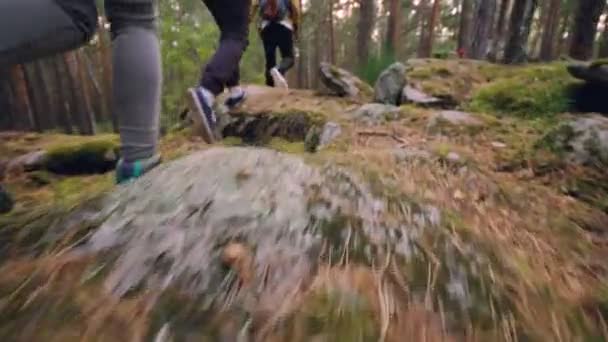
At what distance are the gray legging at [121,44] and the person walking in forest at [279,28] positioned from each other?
12.7 ft

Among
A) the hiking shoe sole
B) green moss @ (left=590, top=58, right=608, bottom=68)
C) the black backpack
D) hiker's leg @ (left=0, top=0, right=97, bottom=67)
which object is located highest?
the black backpack

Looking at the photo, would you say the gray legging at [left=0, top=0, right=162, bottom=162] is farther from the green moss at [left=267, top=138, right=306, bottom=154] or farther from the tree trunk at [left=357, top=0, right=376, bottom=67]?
the tree trunk at [left=357, top=0, right=376, bottom=67]

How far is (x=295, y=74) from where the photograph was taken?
89.0 feet

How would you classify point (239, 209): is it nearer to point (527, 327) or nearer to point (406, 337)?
point (406, 337)

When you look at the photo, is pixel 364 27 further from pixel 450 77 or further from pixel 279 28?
pixel 450 77

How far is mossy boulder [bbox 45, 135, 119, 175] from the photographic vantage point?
9.52 feet

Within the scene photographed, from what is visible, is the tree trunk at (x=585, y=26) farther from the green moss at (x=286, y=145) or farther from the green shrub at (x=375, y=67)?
the green moss at (x=286, y=145)

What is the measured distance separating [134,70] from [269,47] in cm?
448

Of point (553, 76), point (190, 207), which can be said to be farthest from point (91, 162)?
point (553, 76)

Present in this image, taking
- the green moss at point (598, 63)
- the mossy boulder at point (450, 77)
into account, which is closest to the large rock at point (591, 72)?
the green moss at point (598, 63)

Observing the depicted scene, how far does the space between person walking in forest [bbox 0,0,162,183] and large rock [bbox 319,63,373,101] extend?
3.23 metres

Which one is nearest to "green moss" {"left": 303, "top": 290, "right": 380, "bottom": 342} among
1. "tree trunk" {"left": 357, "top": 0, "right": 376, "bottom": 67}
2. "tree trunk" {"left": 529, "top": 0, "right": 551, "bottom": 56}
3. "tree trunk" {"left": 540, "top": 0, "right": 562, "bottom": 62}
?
"tree trunk" {"left": 357, "top": 0, "right": 376, "bottom": 67}

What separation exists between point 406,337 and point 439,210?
61 cm

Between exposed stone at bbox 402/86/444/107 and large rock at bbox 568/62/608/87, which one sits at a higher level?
large rock at bbox 568/62/608/87
